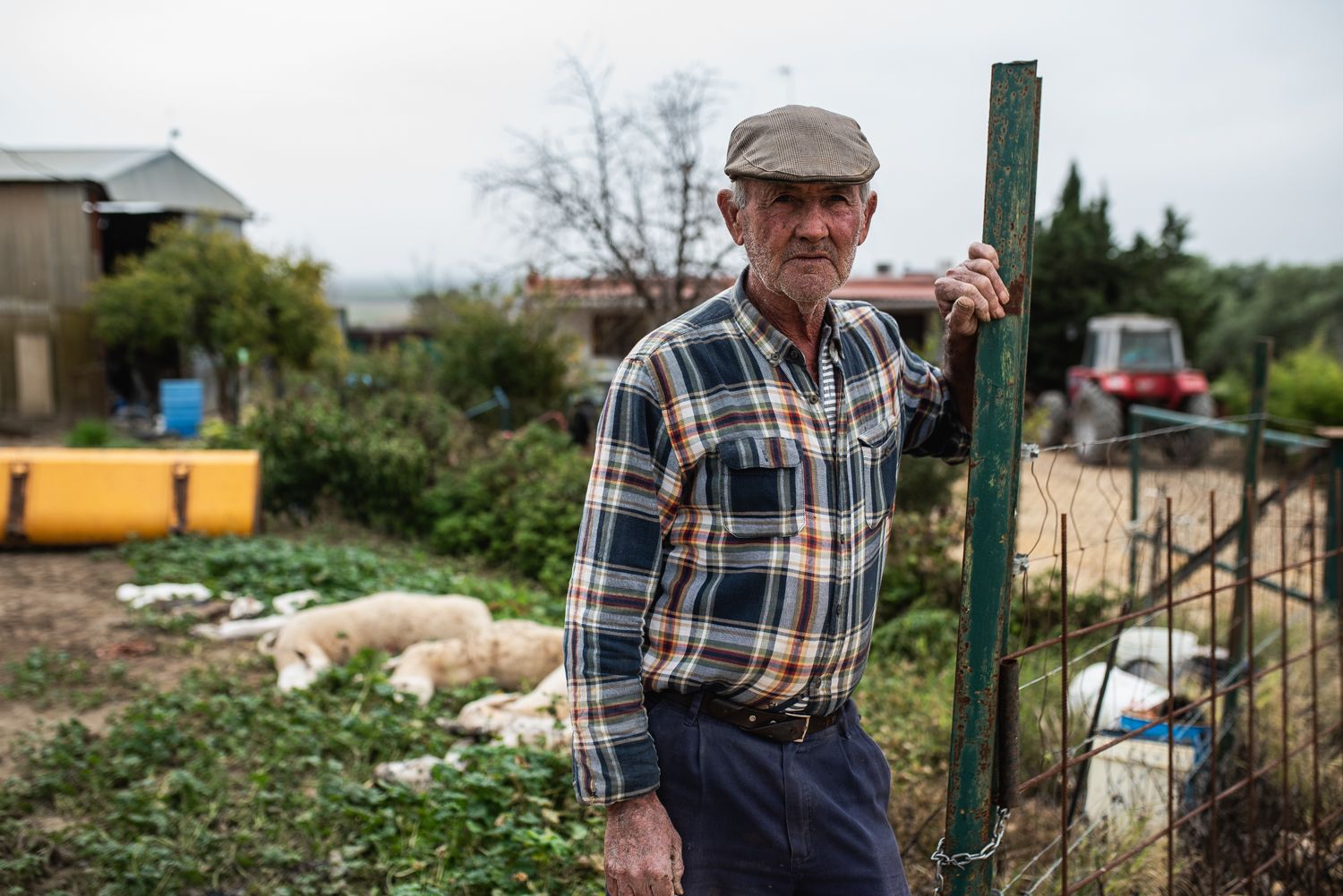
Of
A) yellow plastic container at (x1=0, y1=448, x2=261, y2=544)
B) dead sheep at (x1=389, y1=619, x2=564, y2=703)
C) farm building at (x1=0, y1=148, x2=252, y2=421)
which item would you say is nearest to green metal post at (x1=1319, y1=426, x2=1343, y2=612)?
dead sheep at (x1=389, y1=619, x2=564, y2=703)

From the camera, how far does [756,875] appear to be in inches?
75.0

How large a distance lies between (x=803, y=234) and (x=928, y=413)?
636mm

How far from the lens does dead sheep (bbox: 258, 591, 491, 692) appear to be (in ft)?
18.1

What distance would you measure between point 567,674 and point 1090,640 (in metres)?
4.40

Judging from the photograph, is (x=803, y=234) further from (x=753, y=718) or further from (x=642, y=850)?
(x=642, y=850)

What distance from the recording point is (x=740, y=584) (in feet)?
6.15

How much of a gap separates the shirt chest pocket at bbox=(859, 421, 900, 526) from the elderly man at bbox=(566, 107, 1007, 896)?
0.18 feet

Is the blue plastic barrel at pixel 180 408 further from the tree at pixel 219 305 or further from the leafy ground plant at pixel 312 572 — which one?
the leafy ground plant at pixel 312 572

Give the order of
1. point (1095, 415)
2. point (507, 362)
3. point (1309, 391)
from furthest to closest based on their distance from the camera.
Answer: point (1095, 415), point (1309, 391), point (507, 362)

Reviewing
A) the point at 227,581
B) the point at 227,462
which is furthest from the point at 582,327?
the point at 227,581

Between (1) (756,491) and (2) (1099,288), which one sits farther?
(2) (1099,288)

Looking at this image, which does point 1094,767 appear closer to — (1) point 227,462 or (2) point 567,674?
(2) point 567,674

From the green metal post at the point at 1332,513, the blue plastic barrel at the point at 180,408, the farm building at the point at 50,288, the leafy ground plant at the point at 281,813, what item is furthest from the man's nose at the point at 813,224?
the farm building at the point at 50,288

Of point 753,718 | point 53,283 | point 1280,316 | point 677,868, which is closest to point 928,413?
point 753,718
